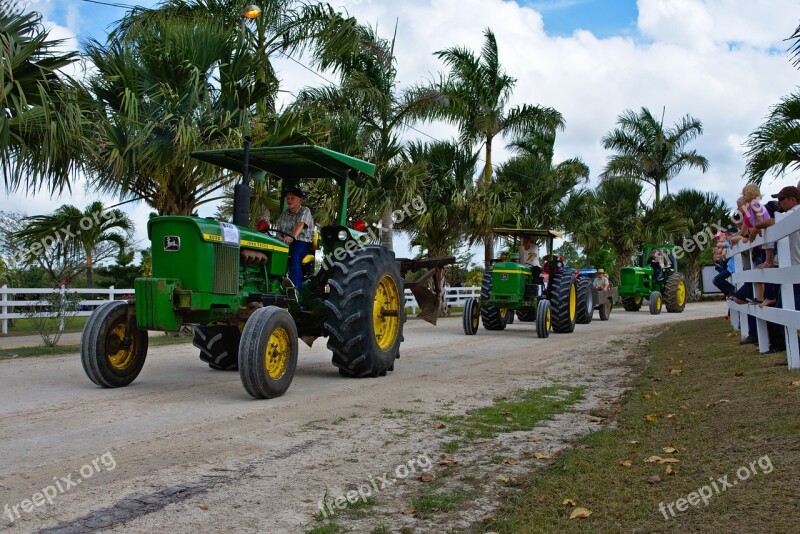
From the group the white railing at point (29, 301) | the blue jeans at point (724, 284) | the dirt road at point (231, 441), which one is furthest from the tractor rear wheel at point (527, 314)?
the dirt road at point (231, 441)

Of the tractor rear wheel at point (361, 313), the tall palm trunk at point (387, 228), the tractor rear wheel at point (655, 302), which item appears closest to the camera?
the tractor rear wheel at point (361, 313)

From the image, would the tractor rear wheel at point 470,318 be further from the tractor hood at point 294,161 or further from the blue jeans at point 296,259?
the blue jeans at point 296,259

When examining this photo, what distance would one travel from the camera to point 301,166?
8.88 metres

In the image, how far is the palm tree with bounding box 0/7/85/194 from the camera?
31.9ft

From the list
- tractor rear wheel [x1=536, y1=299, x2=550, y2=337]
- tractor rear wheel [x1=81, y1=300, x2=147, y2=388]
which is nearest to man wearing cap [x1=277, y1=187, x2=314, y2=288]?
tractor rear wheel [x1=81, y1=300, x2=147, y2=388]

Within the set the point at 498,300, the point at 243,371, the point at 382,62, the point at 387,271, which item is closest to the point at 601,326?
the point at 498,300

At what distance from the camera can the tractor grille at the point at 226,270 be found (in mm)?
7289

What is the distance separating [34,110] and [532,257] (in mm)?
10019

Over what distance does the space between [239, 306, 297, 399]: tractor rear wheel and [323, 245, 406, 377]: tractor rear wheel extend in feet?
2.78

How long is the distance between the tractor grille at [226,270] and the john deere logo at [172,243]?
35 cm

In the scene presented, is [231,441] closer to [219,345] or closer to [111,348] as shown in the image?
[111,348]

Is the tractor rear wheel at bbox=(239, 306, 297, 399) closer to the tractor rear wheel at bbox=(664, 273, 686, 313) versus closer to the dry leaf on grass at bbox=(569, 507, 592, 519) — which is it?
the dry leaf on grass at bbox=(569, 507, 592, 519)

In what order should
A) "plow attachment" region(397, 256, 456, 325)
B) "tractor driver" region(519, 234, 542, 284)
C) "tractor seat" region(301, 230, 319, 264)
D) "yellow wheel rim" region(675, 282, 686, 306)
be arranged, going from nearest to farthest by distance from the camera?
"tractor seat" region(301, 230, 319, 264), "plow attachment" region(397, 256, 456, 325), "tractor driver" region(519, 234, 542, 284), "yellow wheel rim" region(675, 282, 686, 306)

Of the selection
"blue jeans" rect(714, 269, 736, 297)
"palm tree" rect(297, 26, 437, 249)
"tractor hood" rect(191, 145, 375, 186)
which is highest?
"palm tree" rect(297, 26, 437, 249)
